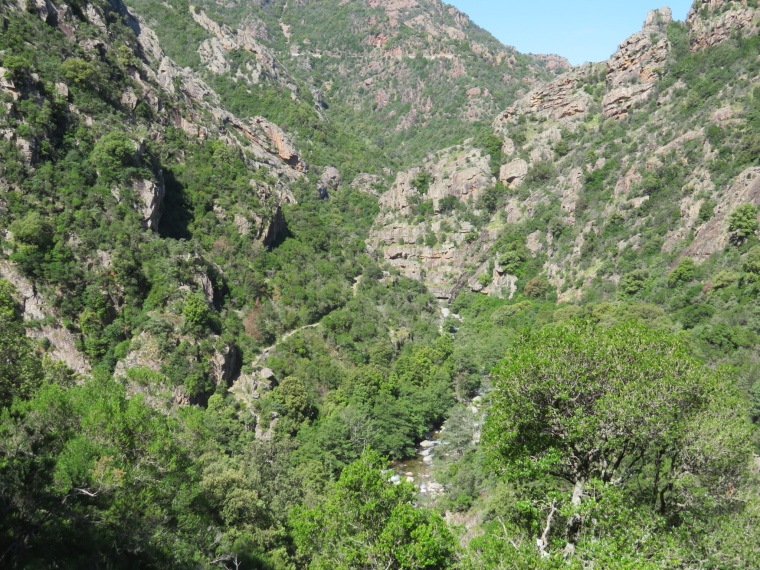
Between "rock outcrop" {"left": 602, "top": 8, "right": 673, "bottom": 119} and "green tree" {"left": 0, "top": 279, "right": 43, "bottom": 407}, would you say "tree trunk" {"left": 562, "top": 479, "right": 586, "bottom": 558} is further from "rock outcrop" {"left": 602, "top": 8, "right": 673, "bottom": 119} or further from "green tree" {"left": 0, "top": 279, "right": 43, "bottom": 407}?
"rock outcrop" {"left": 602, "top": 8, "right": 673, "bottom": 119}

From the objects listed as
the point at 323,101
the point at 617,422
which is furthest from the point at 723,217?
the point at 323,101

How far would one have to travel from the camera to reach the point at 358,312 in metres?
84.1

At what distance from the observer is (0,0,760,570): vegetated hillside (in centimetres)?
1755

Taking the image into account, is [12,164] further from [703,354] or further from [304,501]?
[703,354]

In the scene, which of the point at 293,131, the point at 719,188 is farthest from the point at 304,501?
the point at 293,131

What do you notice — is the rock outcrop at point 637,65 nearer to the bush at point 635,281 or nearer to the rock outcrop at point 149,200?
the bush at point 635,281

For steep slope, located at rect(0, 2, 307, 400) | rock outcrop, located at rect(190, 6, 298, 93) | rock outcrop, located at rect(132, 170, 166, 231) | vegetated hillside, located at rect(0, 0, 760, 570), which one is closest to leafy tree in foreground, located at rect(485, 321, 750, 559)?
vegetated hillside, located at rect(0, 0, 760, 570)

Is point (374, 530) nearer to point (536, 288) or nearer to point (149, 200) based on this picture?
point (149, 200)

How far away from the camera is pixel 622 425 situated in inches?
660

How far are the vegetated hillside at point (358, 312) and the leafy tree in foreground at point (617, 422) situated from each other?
0.17m

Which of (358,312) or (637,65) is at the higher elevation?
(637,65)

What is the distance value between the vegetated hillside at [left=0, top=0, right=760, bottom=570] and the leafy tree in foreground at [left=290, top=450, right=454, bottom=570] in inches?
6.2

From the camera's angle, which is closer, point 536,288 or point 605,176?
point 536,288

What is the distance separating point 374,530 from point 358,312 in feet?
213
